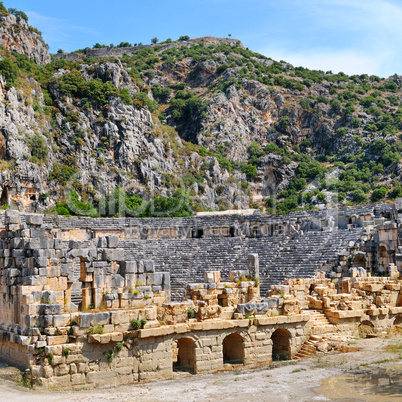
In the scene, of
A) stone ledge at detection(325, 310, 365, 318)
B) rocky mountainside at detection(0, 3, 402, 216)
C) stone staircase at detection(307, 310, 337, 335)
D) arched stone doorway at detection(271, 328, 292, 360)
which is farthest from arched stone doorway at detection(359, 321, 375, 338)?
rocky mountainside at detection(0, 3, 402, 216)

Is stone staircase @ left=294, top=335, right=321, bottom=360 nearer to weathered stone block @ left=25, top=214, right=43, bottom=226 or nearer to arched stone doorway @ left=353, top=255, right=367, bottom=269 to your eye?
arched stone doorway @ left=353, top=255, right=367, bottom=269

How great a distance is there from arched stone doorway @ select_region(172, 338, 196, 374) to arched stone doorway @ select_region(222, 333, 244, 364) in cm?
127

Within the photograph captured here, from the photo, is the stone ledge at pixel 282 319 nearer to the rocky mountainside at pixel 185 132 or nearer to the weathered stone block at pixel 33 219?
the weathered stone block at pixel 33 219

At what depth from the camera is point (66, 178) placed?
46.4 m

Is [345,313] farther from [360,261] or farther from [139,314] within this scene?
[139,314]

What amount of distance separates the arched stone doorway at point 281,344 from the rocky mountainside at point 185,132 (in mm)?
25450

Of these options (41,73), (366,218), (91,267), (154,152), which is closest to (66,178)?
(154,152)

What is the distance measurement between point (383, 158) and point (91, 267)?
166 feet

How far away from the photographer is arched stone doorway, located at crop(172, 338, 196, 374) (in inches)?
619

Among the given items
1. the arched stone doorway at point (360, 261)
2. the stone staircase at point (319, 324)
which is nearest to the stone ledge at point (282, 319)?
the stone staircase at point (319, 324)

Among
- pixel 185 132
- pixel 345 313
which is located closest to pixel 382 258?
pixel 345 313

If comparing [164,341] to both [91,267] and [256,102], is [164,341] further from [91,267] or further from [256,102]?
[256,102]

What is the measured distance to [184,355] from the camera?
16.2m

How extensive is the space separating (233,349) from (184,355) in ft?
5.30
